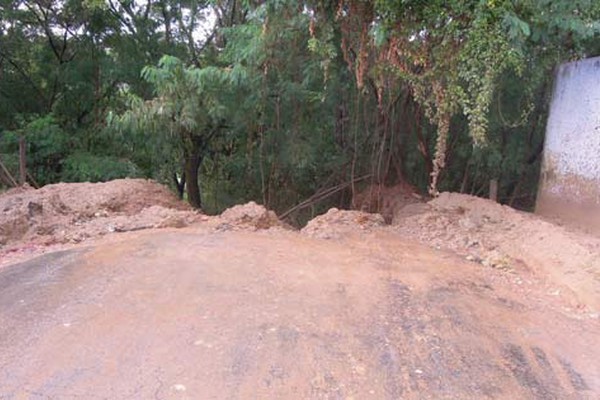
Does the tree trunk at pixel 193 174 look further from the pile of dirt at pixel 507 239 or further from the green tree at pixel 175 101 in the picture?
the pile of dirt at pixel 507 239

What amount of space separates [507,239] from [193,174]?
305 inches

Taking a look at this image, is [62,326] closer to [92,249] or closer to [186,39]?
[92,249]

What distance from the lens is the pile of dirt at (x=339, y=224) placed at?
19.9ft

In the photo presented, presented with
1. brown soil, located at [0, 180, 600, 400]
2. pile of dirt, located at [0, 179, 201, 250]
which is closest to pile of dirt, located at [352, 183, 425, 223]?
brown soil, located at [0, 180, 600, 400]

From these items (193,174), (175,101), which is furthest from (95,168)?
(175,101)

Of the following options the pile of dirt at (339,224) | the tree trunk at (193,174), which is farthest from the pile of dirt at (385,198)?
the tree trunk at (193,174)

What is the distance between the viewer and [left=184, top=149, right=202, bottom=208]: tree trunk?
11727 mm

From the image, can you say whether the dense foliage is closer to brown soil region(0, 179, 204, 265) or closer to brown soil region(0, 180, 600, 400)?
brown soil region(0, 179, 204, 265)

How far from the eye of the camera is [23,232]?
5.84m

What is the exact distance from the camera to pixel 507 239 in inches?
221

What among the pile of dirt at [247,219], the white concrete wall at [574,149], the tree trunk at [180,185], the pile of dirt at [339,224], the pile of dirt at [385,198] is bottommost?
the tree trunk at [180,185]

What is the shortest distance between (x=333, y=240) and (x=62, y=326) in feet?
9.78

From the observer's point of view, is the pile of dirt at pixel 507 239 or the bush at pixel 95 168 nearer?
the pile of dirt at pixel 507 239

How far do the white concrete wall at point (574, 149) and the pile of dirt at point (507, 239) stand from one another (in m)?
0.55
